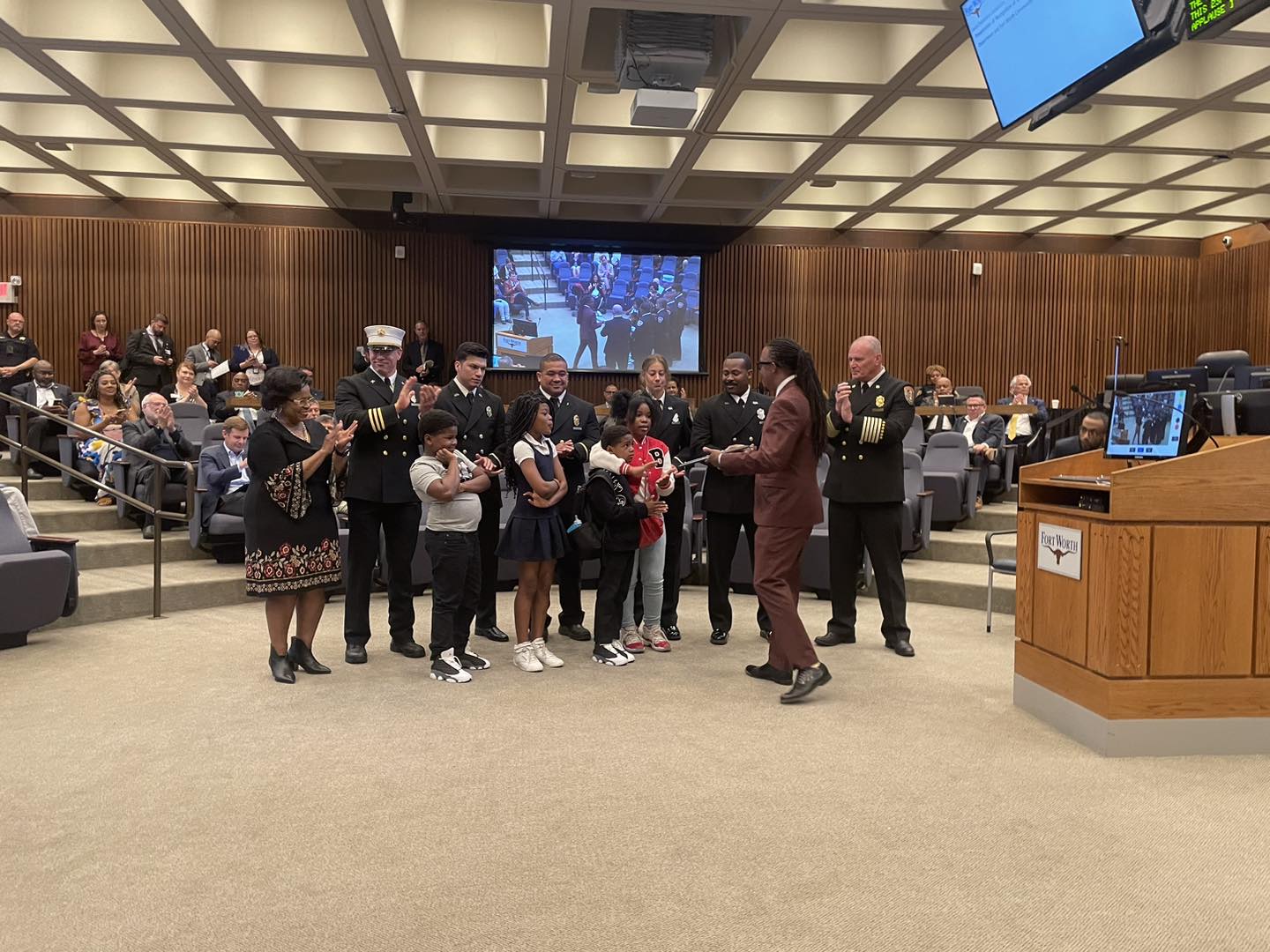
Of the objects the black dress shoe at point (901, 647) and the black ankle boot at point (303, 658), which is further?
the black dress shoe at point (901, 647)

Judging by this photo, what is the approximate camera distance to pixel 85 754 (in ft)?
10.6

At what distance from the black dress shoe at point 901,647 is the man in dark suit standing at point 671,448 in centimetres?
115

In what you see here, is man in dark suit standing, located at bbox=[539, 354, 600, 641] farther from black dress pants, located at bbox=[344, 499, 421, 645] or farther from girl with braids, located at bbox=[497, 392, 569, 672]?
black dress pants, located at bbox=[344, 499, 421, 645]

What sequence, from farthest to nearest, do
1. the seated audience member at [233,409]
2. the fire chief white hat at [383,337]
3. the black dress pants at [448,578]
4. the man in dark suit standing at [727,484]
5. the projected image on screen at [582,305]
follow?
the projected image on screen at [582,305] → the seated audience member at [233,409] → the man in dark suit standing at [727,484] → the fire chief white hat at [383,337] → the black dress pants at [448,578]

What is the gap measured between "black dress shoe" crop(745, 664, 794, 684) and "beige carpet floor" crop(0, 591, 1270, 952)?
0.07m

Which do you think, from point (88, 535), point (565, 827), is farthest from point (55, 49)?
point (565, 827)

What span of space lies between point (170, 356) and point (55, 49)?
4.61 metres

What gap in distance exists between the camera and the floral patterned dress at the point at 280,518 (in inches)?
158

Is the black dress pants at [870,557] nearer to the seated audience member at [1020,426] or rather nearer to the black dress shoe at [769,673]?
the black dress shoe at [769,673]

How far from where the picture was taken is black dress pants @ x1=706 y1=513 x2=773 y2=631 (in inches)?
204

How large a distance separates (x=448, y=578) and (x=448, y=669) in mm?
408

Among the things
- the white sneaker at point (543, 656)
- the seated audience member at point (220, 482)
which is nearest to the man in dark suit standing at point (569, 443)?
the white sneaker at point (543, 656)

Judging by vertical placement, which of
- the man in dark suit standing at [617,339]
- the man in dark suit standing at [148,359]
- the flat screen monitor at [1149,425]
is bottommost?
the flat screen monitor at [1149,425]

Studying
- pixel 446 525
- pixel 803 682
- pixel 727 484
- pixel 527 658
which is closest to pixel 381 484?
pixel 446 525
